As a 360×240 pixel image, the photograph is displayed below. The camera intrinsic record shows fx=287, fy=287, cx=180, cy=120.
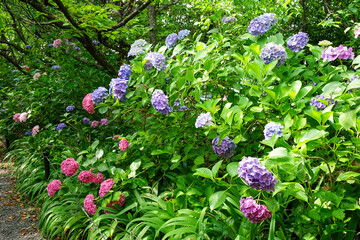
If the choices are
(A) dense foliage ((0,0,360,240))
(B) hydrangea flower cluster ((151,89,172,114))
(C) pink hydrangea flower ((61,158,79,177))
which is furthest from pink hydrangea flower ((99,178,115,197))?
(B) hydrangea flower cluster ((151,89,172,114))

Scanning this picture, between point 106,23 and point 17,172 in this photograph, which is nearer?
point 106,23

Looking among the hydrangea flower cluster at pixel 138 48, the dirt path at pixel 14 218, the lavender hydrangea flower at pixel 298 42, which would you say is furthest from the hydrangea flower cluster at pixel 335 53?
the dirt path at pixel 14 218

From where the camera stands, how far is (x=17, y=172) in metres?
3.96

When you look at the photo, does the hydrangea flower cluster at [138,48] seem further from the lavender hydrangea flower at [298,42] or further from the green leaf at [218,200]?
the green leaf at [218,200]

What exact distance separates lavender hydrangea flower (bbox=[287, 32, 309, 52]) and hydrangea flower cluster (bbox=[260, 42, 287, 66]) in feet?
1.24

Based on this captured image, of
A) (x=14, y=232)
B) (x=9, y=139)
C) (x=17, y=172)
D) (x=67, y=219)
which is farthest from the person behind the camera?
(x=9, y=139)

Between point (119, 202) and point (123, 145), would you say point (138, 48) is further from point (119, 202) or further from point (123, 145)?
point (119, 202)

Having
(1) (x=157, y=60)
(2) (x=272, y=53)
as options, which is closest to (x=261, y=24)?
(2) (x=272, y=53)

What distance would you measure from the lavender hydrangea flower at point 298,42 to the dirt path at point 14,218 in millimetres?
2705

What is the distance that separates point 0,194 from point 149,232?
8.93 ft

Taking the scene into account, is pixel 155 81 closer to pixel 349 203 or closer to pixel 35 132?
pixel 349 203

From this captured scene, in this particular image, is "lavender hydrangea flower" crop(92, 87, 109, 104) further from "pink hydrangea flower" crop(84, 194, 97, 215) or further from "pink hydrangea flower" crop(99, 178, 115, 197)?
"pink hydrangea flower" crop(84, 194, 97, 215)

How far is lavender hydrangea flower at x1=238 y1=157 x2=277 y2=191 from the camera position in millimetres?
1184

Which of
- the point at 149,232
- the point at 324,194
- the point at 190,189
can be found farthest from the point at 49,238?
the point at 324,194
